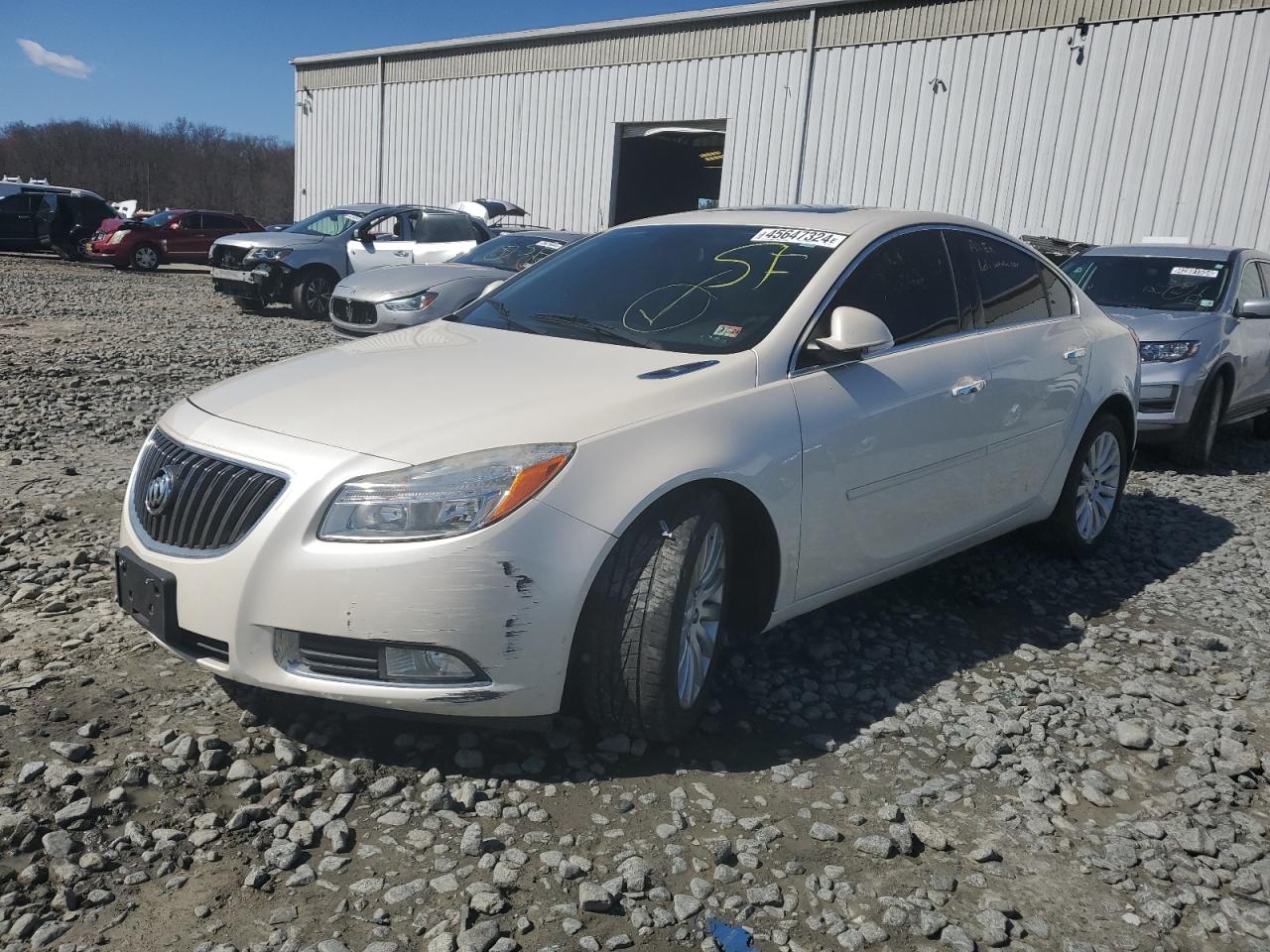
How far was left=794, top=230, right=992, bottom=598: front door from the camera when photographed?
3.43 meters

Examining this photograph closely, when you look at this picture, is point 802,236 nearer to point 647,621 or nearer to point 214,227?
point 647,621

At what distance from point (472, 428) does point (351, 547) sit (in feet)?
1.47

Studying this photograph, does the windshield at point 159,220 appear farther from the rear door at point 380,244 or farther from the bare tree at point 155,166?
the bare tree at point 155,166

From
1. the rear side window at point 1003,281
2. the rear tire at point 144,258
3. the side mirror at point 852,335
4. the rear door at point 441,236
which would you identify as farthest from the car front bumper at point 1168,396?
the rear tire at point 144,258

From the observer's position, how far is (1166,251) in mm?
8531

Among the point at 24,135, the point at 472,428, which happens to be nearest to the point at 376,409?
the point at 472,428

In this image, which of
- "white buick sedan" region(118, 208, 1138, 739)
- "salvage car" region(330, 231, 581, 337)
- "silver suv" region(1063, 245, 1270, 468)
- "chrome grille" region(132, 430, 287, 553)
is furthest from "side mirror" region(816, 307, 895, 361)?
"salvage car" region(330, 231, 581, 337)

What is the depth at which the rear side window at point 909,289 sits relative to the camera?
380 cm

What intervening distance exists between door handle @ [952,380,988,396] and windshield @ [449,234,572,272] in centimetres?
805

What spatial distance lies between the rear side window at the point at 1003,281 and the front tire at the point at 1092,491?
0.73 meters

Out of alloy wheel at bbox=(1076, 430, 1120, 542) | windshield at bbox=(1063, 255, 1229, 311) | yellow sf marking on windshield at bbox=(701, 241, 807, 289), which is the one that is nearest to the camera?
yellow sf marking on windshield at bbox=(701, 241, 807, 289)

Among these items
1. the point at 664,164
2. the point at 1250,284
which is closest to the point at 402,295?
Result: the point at 1250,284

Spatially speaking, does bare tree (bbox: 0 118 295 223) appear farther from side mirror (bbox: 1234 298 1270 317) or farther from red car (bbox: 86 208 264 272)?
side mirror (bbox: 1234 298 1270 317)

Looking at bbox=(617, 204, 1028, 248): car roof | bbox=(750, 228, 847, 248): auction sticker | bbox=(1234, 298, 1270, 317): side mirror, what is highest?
bbox=(617, 204, 1028, 248): car roof
